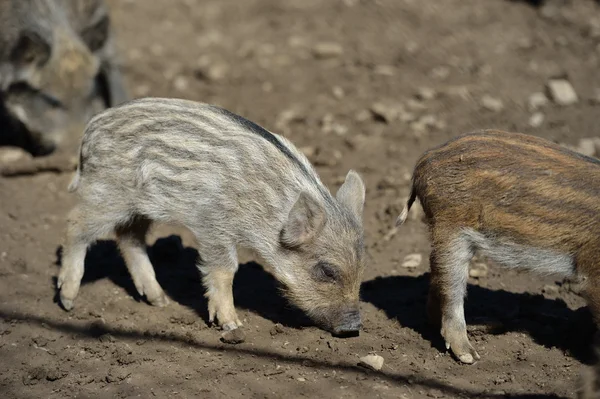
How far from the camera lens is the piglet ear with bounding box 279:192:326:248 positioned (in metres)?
4.79

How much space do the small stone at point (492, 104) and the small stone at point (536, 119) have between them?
1.24 ft

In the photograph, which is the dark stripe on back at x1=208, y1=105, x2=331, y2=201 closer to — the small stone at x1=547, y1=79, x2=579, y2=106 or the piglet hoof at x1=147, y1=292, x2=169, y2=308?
the piglet hoof at x1=147, y1=292, x2=169, y2=308

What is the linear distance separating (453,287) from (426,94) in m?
4.37

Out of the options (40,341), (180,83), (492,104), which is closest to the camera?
(40,341)

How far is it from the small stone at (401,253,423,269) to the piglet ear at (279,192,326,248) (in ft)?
4.19

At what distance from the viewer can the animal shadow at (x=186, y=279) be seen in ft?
17.8

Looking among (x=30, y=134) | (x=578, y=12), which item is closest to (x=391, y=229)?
(x=30, y=134)

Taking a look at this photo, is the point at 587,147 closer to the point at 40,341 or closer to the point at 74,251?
the point at 74,251

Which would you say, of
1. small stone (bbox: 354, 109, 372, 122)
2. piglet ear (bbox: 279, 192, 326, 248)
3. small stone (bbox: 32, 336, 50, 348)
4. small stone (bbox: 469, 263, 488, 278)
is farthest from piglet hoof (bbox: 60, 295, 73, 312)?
small stone (bbox: 354, 109, 372, 122)

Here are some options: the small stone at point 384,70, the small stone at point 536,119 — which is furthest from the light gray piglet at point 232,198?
the small stone at point 384,70

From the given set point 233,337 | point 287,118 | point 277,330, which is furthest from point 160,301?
point 287,118

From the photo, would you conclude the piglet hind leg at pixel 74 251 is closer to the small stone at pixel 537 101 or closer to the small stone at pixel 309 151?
the small stone at pixel 309 151

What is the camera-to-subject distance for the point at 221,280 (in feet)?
16.6

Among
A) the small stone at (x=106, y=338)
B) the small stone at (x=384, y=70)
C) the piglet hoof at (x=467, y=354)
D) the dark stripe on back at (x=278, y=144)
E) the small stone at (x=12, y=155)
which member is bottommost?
the piglet hoof at (x=467, y=354)
